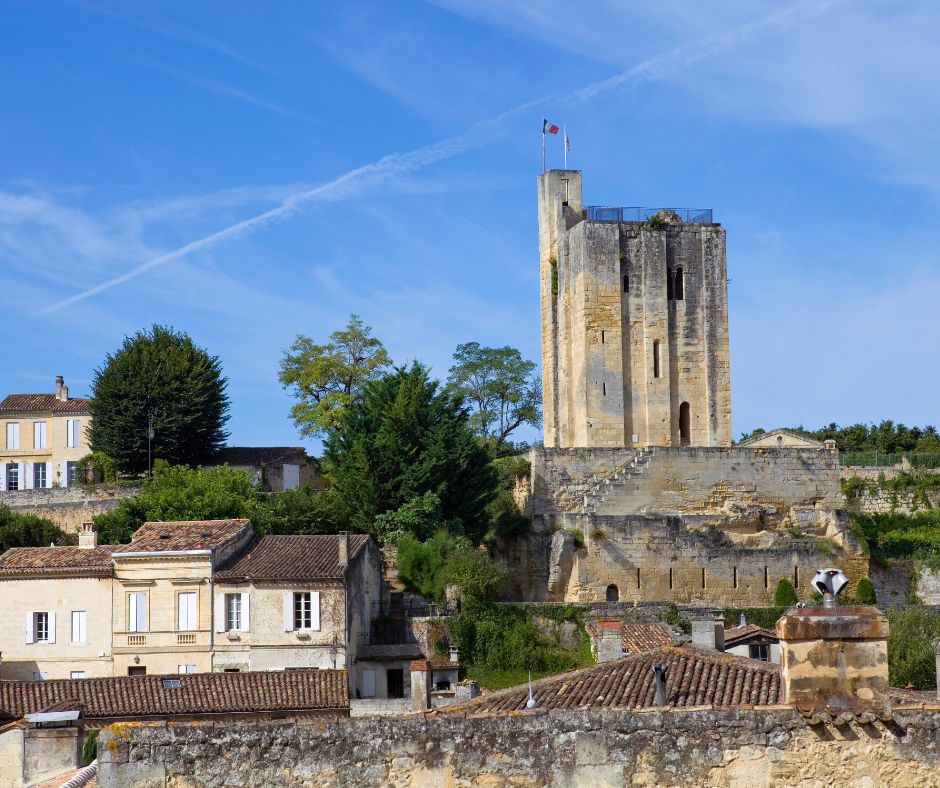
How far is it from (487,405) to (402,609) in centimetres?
3530

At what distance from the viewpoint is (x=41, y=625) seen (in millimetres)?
43406

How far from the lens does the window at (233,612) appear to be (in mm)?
41844

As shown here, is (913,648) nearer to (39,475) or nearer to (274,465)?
(274,465)

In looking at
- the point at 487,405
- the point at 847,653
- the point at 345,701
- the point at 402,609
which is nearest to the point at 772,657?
the point at 345,701

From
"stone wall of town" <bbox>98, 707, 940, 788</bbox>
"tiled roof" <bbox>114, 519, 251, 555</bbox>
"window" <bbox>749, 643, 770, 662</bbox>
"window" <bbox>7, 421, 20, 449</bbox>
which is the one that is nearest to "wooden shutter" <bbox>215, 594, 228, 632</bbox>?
"tiled roof" <bbox>114, 519, 251, 555</bbox>

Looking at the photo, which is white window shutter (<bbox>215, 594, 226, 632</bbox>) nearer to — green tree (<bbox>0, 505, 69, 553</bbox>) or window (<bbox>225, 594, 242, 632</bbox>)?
window (<bbox>225, 594, 242, 632</bbox>)

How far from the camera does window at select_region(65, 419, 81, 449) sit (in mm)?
67500

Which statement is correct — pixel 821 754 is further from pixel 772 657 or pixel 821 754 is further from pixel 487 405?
pixel 487 405

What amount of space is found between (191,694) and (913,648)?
18699 millimetres

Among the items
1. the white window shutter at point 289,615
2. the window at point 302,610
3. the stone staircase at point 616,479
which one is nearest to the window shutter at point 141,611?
the white window shutter at point 289,615

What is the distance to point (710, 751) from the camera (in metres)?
10.2

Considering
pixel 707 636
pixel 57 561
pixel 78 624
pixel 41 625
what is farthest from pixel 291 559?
pixel 707 636

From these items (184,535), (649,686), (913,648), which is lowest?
(913,648)

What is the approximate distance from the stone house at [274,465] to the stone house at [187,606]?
64.2ft
